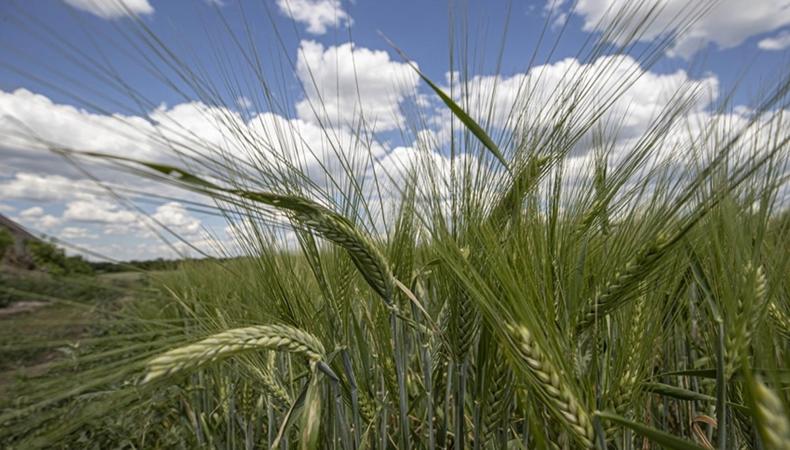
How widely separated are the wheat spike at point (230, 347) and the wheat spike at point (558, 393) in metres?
0.37

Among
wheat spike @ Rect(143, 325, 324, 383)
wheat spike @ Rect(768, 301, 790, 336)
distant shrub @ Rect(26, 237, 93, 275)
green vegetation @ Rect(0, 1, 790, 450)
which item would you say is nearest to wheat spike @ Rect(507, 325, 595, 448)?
green vegetation @ Rect(0, 1, 790, 450)

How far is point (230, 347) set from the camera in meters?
0.76

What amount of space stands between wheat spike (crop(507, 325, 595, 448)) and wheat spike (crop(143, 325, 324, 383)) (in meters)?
0.37

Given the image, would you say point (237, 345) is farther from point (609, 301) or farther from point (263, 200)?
point (609, 301)

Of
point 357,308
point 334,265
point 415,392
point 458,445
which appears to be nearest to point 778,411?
point 458,445

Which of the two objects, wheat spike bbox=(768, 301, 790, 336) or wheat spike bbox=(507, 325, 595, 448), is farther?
wheat spike bbox=(768, 301, 790, 336)

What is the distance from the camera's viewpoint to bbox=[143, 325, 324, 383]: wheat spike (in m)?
0.68

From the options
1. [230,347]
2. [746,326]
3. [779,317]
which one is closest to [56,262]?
[230,347]

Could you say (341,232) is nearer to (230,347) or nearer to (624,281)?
(230,347)

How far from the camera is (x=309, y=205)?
965 millimetres

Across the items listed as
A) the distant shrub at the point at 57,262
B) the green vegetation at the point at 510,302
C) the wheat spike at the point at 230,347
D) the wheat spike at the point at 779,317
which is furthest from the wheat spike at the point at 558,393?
the wheat spike at the point at 779,317

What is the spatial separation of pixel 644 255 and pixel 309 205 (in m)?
0.61

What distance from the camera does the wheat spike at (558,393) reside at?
750 mm

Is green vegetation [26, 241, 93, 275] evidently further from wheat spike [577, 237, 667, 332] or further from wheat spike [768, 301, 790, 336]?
wheat spike [768, 301, 790, 336]
